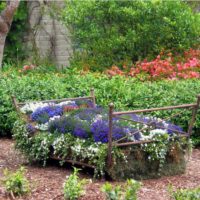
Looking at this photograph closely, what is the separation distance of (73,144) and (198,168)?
173 centimetres

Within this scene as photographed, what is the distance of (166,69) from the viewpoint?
470 inches

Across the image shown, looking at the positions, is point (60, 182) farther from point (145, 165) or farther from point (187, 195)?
point (187, 195)

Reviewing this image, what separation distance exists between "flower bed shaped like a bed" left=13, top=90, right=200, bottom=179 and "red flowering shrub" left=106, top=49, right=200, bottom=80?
170 inches

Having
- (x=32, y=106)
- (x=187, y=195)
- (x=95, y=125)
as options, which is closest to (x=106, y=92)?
(x=32, y=106)

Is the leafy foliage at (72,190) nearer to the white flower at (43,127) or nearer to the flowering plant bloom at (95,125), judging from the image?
the flowering plant bloom at (95,125)

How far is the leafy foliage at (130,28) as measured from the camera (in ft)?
42.4

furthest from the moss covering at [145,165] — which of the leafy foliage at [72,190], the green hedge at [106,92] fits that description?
the green hedge at [106,92]

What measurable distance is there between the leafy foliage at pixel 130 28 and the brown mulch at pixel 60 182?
16.6 feet

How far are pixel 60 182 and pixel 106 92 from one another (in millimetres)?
3200

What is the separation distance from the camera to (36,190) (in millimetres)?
6355

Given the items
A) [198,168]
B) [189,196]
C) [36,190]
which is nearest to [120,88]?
[198,168]

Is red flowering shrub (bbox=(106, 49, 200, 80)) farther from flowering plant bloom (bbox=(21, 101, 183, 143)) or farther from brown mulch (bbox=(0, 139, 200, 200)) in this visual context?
flowering plant bloom (bbox=(21, 101, 183, 143))

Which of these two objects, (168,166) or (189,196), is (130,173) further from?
(189,196)

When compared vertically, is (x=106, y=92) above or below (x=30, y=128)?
above
